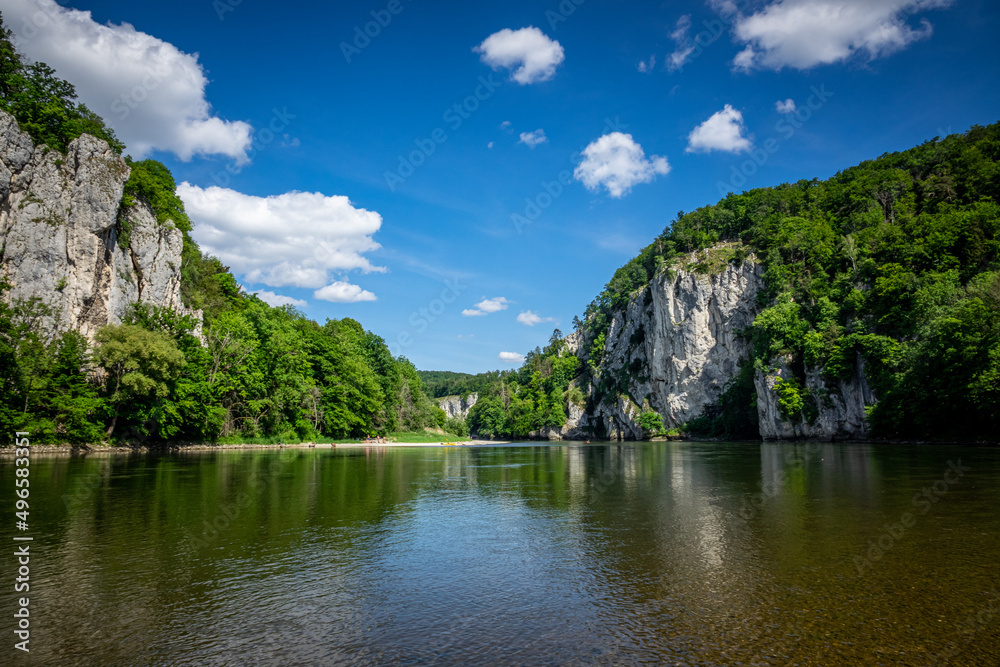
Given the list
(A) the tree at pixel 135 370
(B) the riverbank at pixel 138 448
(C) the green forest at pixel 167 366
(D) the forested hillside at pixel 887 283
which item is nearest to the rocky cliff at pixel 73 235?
(C) the green forest at pixel 167 366

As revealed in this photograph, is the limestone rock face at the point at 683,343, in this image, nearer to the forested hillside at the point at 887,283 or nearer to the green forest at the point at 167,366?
the forested hillside at the point at 887,283

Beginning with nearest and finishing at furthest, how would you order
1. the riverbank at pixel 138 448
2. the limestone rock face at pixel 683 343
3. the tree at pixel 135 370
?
the riverbank at pixel 138 448 → the tree at pixel 135 370 → the limestone rock face at pixel 683 343

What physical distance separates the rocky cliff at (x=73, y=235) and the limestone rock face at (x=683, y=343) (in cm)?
8580

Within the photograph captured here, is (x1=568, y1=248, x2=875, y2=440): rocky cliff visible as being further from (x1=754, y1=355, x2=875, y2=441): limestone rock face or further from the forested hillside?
the forested hillside

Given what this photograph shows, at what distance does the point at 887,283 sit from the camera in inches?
2148

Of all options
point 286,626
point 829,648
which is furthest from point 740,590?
point 286,626

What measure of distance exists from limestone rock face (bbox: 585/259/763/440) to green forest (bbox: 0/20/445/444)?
56.5 m

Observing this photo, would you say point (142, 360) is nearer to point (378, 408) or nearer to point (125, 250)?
point (125, 250)

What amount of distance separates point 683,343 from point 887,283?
45.6 meters

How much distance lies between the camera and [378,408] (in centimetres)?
7794

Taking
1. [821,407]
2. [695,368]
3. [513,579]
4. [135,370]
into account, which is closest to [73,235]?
[135,370]

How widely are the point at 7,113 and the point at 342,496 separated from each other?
5084cm

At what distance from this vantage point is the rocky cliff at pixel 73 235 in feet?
141

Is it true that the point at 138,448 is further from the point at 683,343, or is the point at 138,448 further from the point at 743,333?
the point at 743,333
